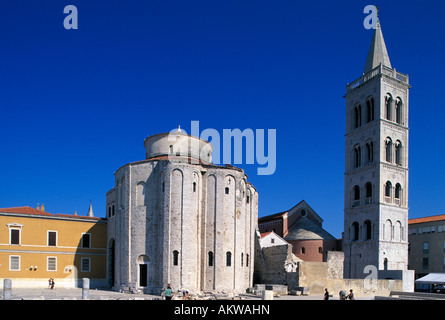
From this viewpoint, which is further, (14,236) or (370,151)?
(370,151)

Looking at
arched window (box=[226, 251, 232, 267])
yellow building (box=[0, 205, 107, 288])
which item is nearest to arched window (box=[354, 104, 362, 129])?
arched window (box=[226, 251, 232, 267])

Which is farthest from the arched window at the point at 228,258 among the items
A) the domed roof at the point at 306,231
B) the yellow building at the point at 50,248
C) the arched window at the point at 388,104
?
the arched window at the point at 388,104

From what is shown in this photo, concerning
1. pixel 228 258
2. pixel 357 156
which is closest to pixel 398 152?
pixel 357 156

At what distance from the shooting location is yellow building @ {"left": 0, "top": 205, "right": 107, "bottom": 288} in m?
39.0

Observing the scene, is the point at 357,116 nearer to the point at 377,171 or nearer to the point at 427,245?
the point at 377,171

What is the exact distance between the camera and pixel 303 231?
5400cm

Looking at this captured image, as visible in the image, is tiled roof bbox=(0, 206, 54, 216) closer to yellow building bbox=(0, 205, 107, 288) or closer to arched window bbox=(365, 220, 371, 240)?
yellow building bbox=(0, 205, 107, 288)

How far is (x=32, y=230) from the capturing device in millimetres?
40250

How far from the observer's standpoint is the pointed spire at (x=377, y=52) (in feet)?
182

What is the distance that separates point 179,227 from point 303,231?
22953 millimetres
